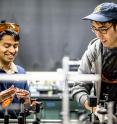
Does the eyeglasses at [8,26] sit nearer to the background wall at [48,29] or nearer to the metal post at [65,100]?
the metal post at [65,100]

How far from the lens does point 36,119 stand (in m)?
1.20

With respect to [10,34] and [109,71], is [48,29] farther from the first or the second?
[109,71]

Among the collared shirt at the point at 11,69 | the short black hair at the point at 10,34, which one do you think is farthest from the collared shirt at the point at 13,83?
the short black hair at the point at 10,34

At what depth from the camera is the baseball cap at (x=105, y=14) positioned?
137 cm

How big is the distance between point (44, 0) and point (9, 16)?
623 mm

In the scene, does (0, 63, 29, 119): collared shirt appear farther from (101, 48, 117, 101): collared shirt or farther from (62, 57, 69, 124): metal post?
(62, 57, 69, 124): metal post

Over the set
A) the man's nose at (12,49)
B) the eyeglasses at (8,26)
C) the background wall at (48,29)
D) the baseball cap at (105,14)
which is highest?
the background wall at (48,29)

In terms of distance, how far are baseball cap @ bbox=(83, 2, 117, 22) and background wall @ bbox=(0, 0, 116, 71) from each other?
145 inches

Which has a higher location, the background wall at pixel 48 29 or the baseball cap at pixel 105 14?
the background wall at pixel 48 29

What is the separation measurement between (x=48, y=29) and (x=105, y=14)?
12.6 ft

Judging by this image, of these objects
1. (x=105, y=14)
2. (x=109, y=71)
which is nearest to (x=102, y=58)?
(x=109, y=71)

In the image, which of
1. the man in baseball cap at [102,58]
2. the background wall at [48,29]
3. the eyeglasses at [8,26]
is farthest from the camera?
the background wall at [48,29]

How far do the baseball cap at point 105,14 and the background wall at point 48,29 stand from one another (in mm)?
3689

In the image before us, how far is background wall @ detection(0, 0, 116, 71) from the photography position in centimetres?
515
